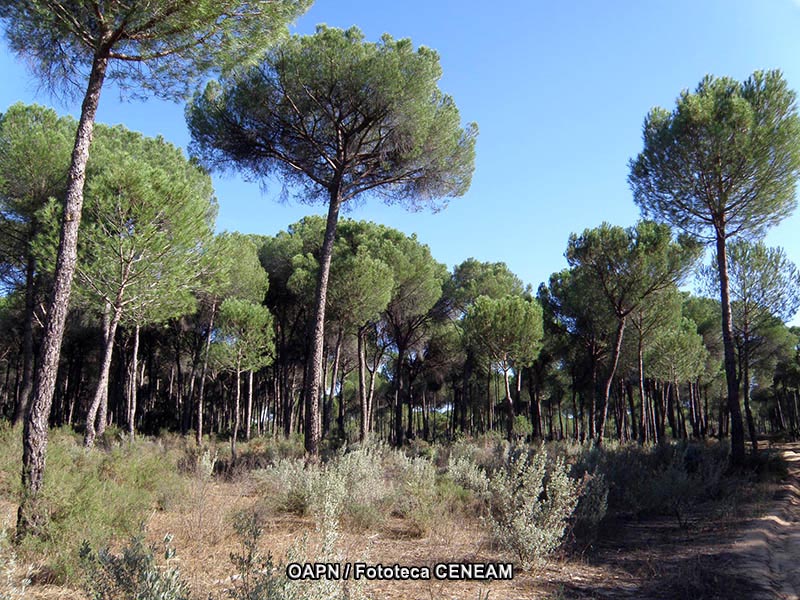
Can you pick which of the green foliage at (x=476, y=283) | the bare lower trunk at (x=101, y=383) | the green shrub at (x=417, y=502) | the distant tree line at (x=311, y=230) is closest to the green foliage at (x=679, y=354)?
the distant tree line at (x=311, y=230)

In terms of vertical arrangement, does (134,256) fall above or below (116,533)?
above

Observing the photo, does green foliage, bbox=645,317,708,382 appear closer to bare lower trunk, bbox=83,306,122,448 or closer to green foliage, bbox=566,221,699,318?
green foliage, bbox=566,221,699,318

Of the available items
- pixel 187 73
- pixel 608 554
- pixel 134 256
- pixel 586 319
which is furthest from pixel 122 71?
pixel 586 319

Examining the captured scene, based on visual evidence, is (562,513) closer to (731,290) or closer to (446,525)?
(446,525)

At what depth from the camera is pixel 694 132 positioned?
1348 centimetres

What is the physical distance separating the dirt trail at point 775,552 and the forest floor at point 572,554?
14 mm

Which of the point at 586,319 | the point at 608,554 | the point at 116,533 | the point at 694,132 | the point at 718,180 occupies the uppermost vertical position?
the point at 694,132

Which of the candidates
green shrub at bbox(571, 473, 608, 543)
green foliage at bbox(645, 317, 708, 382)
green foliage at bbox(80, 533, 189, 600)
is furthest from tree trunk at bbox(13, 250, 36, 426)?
green foliage at bbox(645, 317, 708, 382)

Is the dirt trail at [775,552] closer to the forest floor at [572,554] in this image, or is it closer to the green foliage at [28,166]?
the forest floor at [572,554]

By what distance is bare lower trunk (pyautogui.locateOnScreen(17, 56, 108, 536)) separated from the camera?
479cm

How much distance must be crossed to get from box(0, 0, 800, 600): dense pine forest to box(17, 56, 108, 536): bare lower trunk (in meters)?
0.03

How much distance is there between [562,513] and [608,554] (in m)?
1.31

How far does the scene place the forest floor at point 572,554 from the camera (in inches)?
165

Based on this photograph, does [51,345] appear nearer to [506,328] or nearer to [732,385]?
[732,385]
